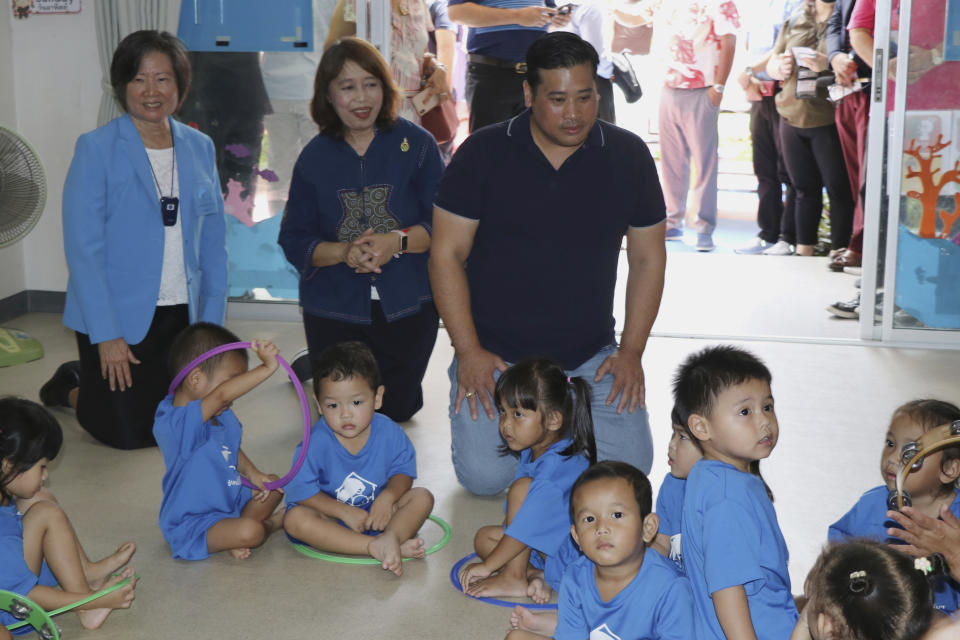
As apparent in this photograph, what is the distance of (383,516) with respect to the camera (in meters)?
2.71

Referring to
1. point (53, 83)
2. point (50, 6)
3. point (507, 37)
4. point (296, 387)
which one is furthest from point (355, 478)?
point (50, 6)

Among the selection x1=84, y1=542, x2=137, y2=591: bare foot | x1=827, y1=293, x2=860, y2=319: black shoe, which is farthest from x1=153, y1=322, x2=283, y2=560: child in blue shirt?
x1=827, y1=293, x2=860, y2=319: black shoe

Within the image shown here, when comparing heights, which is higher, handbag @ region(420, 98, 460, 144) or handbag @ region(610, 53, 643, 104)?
handbag @ region(610, 53, 643, 104)

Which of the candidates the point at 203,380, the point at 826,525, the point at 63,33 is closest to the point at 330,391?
the point at 203,380

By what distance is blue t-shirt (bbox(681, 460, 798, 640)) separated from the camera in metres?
1.93

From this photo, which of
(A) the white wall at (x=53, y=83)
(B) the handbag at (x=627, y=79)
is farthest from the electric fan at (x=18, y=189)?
(B) the handbag at (x=627, y=79)

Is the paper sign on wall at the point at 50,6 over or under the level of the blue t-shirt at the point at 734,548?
over

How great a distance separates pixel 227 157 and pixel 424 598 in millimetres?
3321

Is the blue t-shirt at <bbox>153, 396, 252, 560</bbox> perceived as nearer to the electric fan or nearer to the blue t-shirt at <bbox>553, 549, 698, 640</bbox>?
the blue t-shirt at <bbox>553, 549, 698, 640</bbox>

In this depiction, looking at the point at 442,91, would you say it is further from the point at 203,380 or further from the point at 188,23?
the point at 203,380

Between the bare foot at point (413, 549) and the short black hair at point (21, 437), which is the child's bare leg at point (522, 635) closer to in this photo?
the bare foot at point (413, 549)

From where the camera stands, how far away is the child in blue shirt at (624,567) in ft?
6.40

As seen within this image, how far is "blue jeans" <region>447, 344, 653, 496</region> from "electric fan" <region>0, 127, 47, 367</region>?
7.52 ft

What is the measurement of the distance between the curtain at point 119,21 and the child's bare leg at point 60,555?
314cm
